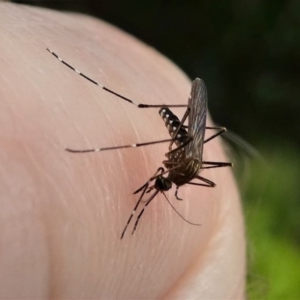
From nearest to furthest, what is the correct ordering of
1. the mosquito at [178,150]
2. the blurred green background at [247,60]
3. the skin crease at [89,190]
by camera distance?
the skin crease at [89,190] → the mosquito at [178,150] → the blurred green background at [247,60]

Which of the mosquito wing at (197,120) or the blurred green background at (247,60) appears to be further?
the blurred green background at (247,60)

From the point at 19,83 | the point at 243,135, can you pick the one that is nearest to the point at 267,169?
the point at 243,135

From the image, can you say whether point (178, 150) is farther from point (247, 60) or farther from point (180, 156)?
point (247, 60)

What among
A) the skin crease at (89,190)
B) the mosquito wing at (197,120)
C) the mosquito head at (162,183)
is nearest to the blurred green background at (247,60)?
the skin crease at (89,190)

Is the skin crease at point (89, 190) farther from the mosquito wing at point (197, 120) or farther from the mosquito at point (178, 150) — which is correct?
the mosquito wing at point (197, 120)

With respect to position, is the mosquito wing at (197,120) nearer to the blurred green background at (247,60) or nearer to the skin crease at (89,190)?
the skin crease at (89,190)

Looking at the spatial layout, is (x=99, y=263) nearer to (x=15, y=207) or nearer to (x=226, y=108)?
(x=15, y=207)

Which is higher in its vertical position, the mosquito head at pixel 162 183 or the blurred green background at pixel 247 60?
the blurred green background at pixel 247 60

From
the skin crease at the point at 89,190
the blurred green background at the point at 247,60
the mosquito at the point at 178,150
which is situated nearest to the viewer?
the skin crease at the point at 89,190
